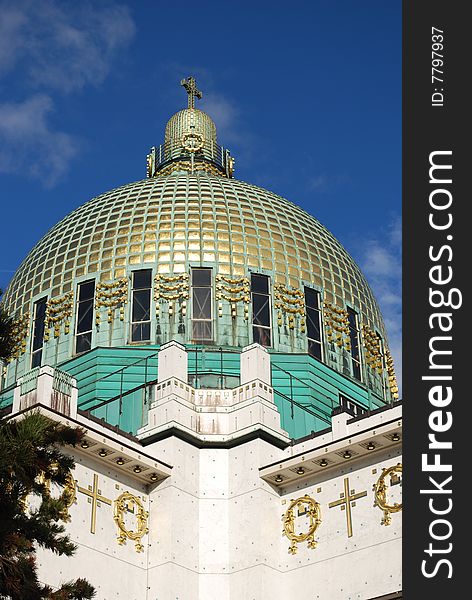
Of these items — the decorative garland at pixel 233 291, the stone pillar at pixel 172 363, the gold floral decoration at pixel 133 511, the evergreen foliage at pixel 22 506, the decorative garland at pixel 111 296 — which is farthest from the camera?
the decorative garland at pixel 111 296

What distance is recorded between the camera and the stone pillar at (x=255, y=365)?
1384 inches

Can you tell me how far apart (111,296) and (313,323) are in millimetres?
6718

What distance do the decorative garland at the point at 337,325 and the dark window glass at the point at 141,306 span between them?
6047mm

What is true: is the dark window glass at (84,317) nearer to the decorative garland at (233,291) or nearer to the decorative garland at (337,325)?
the decorative garland at (233,291)

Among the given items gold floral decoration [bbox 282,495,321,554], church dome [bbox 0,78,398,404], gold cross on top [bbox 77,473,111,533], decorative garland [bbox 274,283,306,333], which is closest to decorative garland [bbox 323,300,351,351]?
church dome [bbox 0,78,398,404]

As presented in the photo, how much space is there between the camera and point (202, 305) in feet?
136

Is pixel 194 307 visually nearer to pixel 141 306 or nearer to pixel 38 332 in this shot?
pixel 141 306

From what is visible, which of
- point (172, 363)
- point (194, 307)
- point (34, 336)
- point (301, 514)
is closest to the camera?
point (301, 514)

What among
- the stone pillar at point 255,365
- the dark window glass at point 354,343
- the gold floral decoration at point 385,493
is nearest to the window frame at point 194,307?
the stone pillar at point 255,365

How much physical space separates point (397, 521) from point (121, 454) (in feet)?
22.9

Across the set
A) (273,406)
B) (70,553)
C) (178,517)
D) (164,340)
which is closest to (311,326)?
(164,340)

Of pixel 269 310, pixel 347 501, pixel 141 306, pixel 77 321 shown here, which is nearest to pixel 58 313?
pixel 77 321

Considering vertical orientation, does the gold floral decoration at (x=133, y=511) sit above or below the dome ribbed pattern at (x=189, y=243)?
below

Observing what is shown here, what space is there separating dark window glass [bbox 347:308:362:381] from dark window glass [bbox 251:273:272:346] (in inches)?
139
